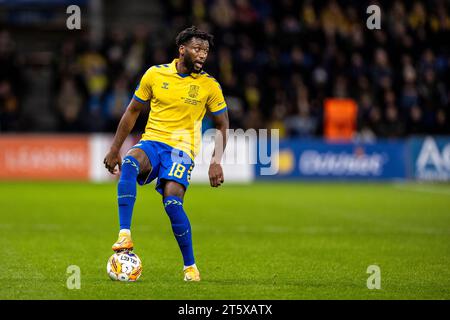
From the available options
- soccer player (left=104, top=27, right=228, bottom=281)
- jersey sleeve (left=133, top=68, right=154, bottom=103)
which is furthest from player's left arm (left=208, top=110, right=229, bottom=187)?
jersey sleeve (left=133, top=68, right=154, bottom=103)

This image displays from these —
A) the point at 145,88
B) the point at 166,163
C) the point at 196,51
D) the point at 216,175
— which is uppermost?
the point at 196,51

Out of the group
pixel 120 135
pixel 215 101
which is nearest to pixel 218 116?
pixel 215 101

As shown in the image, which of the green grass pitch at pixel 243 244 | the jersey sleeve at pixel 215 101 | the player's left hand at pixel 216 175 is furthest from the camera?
the jersey sleeve at pixel 215 101

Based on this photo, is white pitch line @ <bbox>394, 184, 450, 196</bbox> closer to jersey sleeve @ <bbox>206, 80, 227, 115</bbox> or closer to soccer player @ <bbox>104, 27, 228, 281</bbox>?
jersey sleeve @ <bbox>206, 80, 227, 115</bbox>

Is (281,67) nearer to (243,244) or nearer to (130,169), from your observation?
(243,244)

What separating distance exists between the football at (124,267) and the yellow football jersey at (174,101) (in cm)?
107

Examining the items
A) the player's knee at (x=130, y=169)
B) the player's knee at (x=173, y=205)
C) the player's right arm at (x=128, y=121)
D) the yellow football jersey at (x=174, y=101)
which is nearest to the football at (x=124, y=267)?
the player's knee at (x=173, y=205)

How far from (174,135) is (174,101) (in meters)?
0.30

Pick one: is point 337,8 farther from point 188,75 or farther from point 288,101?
point 188,75

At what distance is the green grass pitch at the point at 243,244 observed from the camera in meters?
7.41

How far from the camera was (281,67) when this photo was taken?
25.0 meters

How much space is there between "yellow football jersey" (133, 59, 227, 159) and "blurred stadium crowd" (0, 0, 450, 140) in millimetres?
14676

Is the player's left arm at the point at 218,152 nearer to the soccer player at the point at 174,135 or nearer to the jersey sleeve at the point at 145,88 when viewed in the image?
the soccer player at the point at 174,135
